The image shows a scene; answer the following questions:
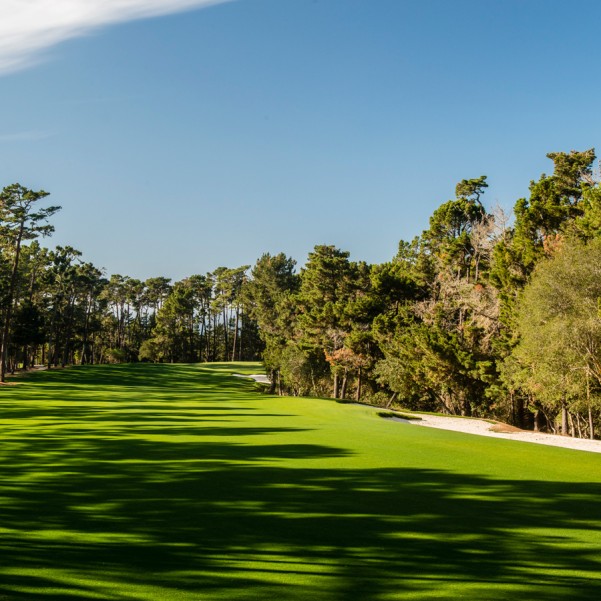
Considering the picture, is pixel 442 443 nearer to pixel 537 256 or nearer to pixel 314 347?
pixel 537 256

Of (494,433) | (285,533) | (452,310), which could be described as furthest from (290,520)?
(452,310)

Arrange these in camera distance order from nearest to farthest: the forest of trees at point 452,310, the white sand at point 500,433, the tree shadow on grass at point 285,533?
1. the tree shadow on grass at point 285,533
2. the white sand at point 500,433
3. the forest of trees at point 452,310

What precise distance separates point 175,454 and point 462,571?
8.71m

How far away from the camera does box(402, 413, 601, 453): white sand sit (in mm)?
23688

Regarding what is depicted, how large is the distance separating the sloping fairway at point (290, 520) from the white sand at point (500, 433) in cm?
712

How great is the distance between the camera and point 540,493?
436 inches

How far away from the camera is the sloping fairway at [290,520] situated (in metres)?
6.19

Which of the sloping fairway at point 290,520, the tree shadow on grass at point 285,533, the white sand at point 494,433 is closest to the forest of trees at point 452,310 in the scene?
the white sand at point 494,433

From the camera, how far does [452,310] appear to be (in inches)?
1988

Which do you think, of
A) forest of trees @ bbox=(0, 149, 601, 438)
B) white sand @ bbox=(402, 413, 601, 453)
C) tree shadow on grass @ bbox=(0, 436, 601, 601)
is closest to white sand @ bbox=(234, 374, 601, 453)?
white sand @ bbox=(402, 413, 601, 453)

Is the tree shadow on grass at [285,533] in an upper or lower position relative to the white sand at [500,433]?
upper

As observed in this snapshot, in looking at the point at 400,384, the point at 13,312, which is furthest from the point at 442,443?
the point at 13,312

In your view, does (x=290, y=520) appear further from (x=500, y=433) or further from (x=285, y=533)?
(x=500, y=433)

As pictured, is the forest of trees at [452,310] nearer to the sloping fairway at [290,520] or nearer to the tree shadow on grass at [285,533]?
the sloping fairway at [290,520]
